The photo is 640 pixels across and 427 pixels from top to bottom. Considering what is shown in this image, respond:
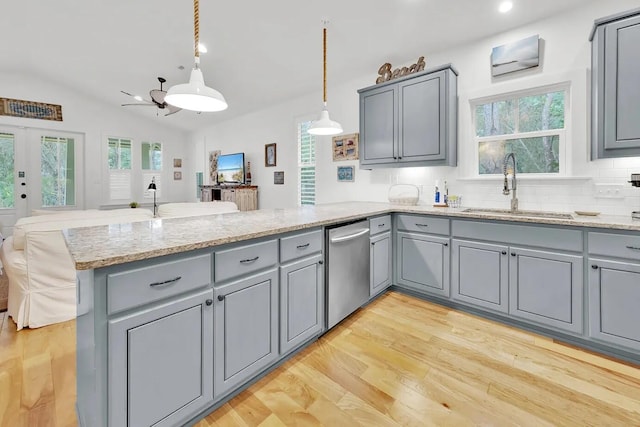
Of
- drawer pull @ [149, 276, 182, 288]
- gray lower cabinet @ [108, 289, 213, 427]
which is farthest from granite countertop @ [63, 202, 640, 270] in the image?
gray lower cabinet @ [108, 289, 213, 427]

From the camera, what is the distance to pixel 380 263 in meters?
2.90

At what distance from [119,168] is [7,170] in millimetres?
1909

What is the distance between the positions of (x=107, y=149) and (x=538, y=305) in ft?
28.2

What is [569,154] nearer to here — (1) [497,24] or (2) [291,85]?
(1) [497,24]

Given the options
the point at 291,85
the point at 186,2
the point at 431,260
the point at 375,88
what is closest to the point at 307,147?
the point at 291,85

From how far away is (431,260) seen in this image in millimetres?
2814

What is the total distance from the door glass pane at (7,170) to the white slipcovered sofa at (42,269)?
4703 millimetres

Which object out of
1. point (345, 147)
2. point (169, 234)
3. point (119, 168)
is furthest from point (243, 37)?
point (119, 168)

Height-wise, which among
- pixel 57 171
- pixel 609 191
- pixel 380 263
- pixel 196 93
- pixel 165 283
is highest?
pixel 57 171

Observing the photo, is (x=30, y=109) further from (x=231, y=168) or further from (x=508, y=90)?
(x=508, y=90)

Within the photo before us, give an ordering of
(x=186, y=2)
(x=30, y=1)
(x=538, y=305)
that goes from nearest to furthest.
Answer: (x=538, y=305) < (x=186, y=2) < (x=30, y=1)

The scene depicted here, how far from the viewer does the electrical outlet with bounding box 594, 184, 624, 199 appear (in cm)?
242

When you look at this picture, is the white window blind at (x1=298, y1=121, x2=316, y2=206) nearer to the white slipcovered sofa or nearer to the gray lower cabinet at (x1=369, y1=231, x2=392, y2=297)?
the gray lower cabinet at (x1=369, y1=231, x2=392, y2=297)

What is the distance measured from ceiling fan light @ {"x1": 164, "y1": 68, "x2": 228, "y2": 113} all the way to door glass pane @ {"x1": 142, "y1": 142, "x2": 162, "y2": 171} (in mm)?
6899
